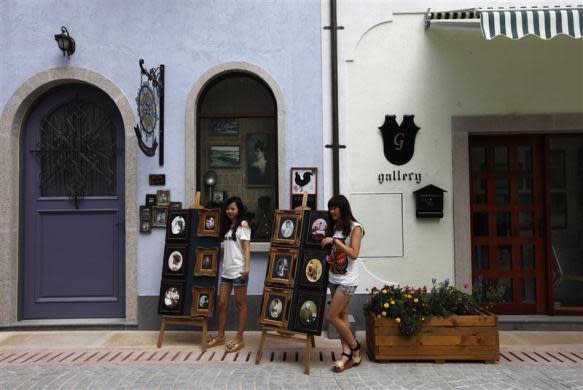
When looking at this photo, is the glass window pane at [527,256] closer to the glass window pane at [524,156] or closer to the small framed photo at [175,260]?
the glass window pane at [524,156]

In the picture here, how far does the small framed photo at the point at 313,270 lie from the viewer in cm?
504

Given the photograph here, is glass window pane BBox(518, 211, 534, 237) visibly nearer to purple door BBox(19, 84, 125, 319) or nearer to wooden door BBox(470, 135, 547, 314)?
wooden door BBox(470, 135, 547, 314)

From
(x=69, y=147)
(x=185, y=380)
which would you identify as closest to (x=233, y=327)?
(x=185, y=380)

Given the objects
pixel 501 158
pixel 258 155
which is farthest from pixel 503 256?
pixel 258 155

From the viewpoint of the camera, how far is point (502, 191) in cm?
682

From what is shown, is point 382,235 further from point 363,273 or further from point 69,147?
point 69,147

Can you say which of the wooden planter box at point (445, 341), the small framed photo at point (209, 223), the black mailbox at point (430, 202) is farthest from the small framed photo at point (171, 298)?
the black mailbox at point (430, 202)

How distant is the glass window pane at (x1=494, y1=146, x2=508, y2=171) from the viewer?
682cm

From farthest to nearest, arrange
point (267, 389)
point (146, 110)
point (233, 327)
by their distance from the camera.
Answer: point (233, 327) < point (146, 110) < point (267, 389)

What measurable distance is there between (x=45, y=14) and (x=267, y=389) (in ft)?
19.0

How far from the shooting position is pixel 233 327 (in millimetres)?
6441

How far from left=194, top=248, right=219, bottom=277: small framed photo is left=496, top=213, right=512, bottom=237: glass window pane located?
397 cm

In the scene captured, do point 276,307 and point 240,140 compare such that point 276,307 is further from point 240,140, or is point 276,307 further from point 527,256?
point 527,256

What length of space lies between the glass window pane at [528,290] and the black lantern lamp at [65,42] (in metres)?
7.06
